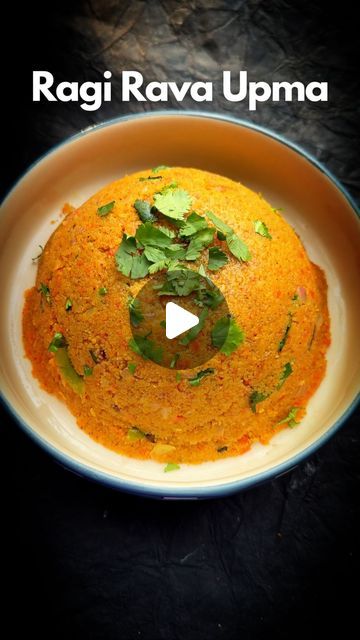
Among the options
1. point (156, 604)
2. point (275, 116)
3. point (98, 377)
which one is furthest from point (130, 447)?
point (275, 116)

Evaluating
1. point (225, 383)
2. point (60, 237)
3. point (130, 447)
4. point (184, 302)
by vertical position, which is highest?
point (60, 237)

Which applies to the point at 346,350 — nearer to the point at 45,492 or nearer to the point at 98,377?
the point at 98,377

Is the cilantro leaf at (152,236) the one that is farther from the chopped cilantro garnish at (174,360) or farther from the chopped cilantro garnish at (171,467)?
the chopped cilantro garnish at (171,467)

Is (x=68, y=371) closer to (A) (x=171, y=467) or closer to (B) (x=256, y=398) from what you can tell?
(A) (x=171, y=467)

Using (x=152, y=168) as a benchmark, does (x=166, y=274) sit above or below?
below

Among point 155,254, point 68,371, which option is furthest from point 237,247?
point 68,371

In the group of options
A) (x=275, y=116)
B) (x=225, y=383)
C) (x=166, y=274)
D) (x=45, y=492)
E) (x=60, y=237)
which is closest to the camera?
(x=166, y=274)
